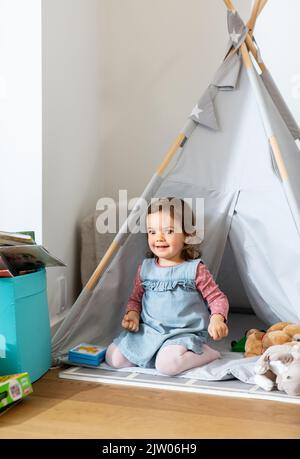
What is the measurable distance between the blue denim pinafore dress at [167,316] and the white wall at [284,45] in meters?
1.15

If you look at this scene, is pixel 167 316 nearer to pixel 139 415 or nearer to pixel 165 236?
pixel 165 236

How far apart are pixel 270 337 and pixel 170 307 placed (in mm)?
358

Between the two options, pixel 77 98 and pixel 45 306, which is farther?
pixel 77 98

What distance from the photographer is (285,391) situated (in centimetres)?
174

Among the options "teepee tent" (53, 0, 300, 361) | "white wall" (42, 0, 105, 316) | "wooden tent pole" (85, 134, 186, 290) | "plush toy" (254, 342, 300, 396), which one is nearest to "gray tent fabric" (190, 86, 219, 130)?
"teepee tent" (53, 0, 300, 361)

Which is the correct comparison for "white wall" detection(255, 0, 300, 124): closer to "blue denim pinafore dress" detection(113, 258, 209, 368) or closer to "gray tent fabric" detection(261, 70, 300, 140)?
"gray tent fabric" detection(261, 70, 300, 140)

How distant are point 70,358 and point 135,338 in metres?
0.24

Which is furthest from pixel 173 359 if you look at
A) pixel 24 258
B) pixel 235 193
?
pixel 235 193

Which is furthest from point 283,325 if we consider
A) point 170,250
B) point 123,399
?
point 123,399

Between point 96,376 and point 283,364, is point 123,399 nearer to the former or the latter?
point 96,376

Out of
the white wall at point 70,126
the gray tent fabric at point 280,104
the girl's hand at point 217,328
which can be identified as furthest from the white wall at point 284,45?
the girl's hand at point 217,328

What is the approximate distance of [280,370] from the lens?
175 centimetres

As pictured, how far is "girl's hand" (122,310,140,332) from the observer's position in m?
2.06

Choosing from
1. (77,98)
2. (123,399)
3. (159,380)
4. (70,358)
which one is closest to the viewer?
(123,399)
